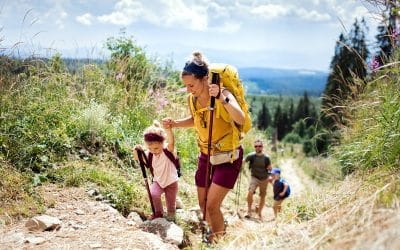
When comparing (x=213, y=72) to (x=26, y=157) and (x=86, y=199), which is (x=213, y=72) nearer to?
(x=86, y=199)

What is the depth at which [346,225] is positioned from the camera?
2.76 m

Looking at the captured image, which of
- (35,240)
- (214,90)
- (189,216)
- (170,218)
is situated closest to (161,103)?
(189,216)

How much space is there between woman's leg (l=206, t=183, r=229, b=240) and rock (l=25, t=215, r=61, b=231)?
1.66 metres

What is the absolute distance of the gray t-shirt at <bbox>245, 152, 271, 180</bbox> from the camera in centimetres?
940

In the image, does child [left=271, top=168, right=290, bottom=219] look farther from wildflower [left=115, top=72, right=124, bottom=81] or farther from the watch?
the watch

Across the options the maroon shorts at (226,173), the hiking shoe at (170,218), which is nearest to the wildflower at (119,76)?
the hiking shoe at (170,218)

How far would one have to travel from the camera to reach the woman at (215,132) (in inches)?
170

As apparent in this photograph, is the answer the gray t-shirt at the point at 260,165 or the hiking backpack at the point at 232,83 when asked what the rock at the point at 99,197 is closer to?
the hiking backpack at the point at 232,83

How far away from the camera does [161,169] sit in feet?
17.9

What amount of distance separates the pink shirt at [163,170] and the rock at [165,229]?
0.53 metres

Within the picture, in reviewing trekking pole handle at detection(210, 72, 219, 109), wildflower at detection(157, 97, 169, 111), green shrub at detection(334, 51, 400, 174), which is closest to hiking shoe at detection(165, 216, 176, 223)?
trekking pole handle at detection(210, 72, 219, 109)

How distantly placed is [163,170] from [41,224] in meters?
1.59

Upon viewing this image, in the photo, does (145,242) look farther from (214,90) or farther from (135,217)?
(214,90)

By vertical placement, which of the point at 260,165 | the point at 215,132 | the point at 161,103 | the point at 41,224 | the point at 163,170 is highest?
the point at 161,103
